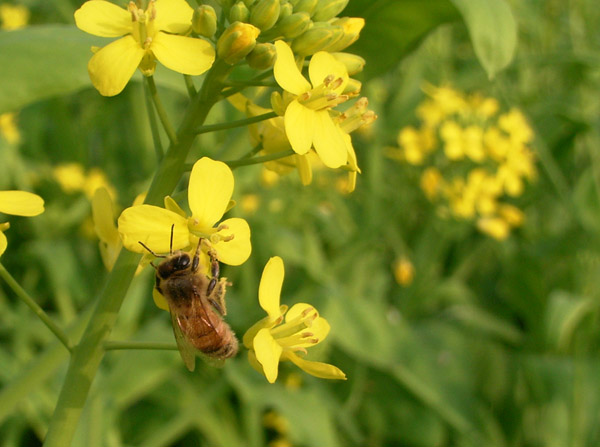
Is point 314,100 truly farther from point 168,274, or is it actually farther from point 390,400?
point 390,400

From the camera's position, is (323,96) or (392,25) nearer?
(323,96)

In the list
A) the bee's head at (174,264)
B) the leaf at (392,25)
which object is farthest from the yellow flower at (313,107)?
the leaf at (392,25)

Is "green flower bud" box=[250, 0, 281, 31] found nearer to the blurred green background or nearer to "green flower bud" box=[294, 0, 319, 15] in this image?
"green flower bud" box=[294, 0, 319, 15]

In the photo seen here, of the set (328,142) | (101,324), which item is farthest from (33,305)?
(328,142)

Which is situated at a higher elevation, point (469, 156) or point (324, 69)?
point (324, 69)

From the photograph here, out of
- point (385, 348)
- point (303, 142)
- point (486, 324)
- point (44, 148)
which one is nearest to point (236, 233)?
point (303, 142)

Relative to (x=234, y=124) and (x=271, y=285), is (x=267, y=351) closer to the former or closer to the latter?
(x=271, y=285)
